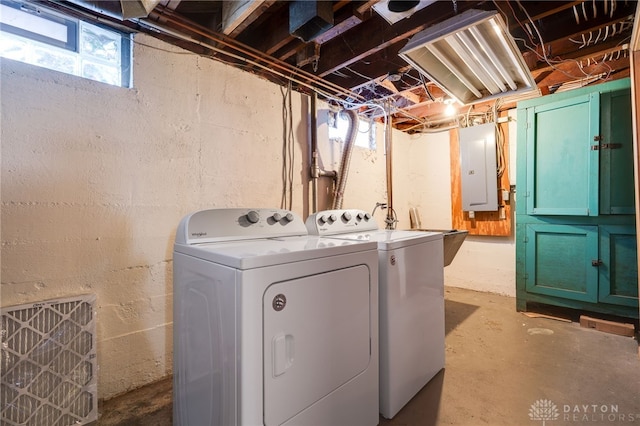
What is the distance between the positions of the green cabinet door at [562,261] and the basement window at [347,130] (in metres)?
1.88

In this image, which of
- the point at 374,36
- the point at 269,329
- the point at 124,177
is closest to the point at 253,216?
the point at 269,329

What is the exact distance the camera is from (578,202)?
2508mm

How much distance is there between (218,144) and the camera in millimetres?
2020

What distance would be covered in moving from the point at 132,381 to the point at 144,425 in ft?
1.06

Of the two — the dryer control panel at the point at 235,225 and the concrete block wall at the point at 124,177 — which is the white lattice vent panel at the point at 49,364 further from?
the dryer control panel at the point at 235,225

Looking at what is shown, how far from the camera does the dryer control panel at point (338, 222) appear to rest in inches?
74.7

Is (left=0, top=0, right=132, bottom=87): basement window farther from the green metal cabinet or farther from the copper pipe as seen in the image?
the green metal cabinet

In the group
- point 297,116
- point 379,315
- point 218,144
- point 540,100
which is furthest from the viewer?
point 540,100

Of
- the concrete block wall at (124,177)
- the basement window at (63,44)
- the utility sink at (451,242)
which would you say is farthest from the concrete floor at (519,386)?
the basement window at (63,44)

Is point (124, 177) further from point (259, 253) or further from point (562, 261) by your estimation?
point (562, 261)

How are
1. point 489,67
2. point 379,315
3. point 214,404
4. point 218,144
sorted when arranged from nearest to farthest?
1. point 214,404
2. point 379,315
3. point 489,67
4. point 218,144

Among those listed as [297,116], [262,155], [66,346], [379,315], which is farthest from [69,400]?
[297,116]

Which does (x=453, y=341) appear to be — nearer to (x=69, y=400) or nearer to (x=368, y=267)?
(x=368, y=267)
